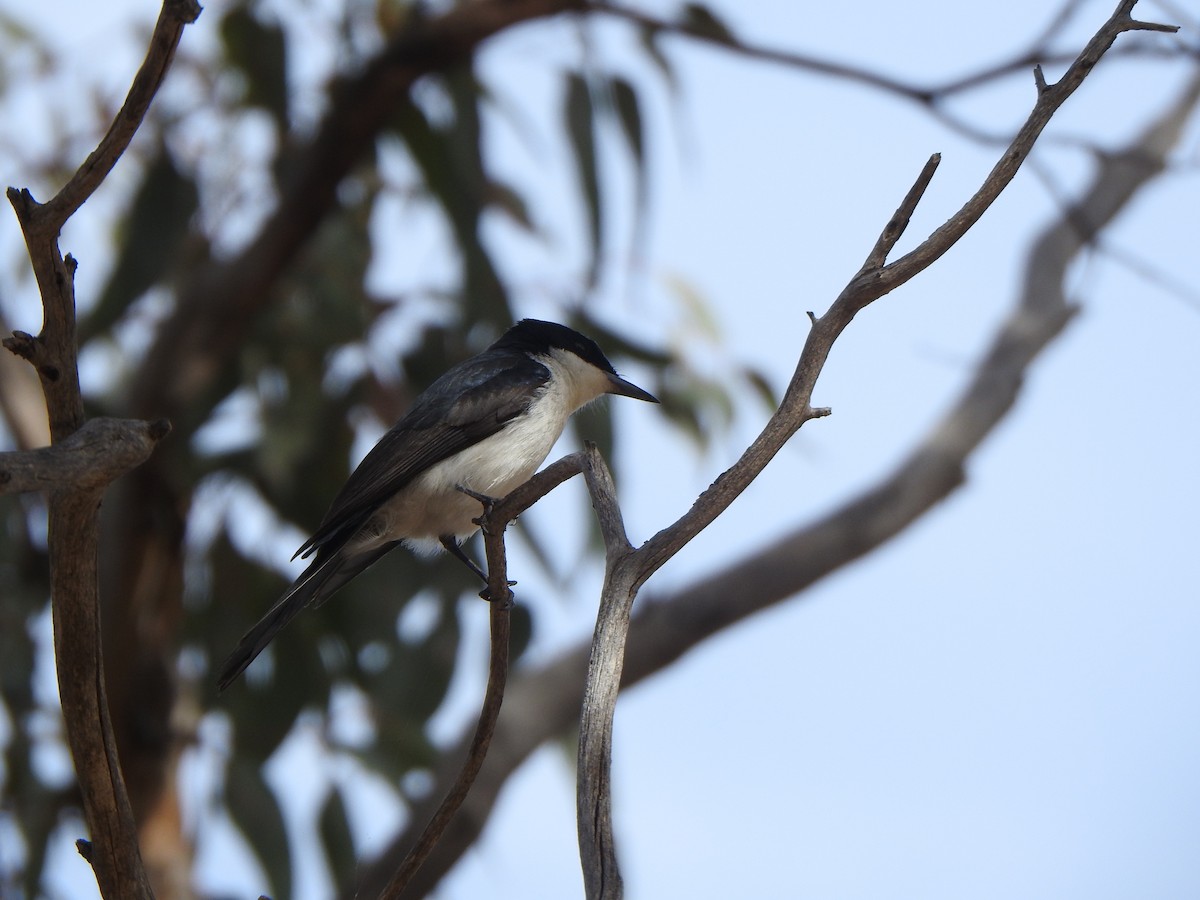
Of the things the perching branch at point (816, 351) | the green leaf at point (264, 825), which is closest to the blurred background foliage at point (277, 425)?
the green leaf at point (264, 825)

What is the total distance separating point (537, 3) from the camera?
4246mm

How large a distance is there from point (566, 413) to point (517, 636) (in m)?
1.31

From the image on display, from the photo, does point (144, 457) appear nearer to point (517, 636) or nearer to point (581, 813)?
point (581, 813)

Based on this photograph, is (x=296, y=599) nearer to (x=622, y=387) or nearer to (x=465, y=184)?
(x=622, y=387)

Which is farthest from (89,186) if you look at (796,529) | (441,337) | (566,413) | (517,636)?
(796,529)

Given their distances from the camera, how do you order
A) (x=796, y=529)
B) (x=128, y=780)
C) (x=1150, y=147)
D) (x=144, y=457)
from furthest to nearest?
(x=1150, y=147) < (x=796, y=529) < (x=128, y=780) < (x=144, y=457)

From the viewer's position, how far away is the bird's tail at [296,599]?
2.22 metres

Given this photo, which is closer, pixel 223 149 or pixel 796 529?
Result: pixel 223 149

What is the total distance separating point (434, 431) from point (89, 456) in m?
1.52

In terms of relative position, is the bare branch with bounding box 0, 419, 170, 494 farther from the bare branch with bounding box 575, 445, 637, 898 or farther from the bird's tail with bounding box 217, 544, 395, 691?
the bird's tail with bounding box 217, 544, 395, 691

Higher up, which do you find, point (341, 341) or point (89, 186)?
point (341, 341)

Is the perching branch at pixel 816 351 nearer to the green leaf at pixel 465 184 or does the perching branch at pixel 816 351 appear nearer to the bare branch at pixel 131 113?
the bare branch at pixel 131 113

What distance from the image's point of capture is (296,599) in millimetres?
2543

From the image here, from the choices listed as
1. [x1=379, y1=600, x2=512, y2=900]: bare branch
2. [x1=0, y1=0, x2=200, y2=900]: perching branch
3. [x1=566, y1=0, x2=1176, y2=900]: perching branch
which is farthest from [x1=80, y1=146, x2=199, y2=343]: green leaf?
[x1=566, y1=0, x2=1176, y2=900]: perching branch
